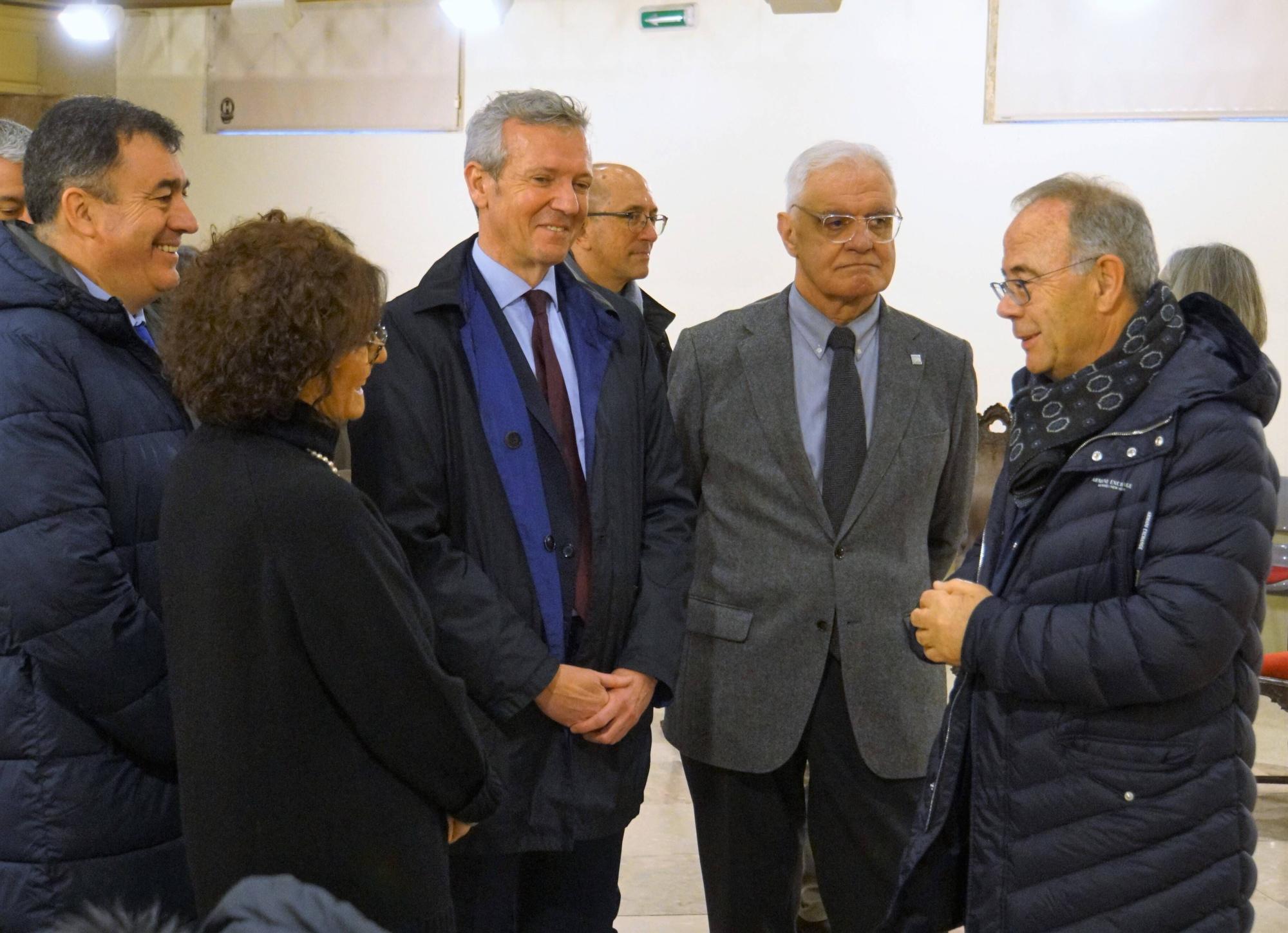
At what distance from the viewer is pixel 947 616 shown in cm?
204

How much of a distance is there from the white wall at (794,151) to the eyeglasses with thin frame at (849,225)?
422 cm

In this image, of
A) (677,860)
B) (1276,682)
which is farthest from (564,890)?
(1276,682)

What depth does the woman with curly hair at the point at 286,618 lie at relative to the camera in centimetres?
166

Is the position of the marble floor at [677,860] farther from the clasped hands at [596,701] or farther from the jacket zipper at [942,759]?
the jacket zipper at [942,759]

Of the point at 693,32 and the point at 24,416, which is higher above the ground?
the point at 693,32

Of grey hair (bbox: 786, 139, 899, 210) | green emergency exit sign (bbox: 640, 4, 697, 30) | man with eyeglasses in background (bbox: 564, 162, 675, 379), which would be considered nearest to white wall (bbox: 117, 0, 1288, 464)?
green emergency exit sign (bbox: 640, 4, 697, 30)

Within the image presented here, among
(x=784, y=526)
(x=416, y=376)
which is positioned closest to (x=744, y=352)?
(x=784, y=526)

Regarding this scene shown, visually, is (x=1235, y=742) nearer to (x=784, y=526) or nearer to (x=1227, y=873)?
(x=1227, y=873)

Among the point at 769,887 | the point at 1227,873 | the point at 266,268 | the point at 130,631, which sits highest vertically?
the point at 266,268

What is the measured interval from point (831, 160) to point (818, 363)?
41 cm

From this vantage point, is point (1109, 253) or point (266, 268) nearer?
point (266, 268)

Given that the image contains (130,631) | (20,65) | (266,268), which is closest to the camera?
(266,268)

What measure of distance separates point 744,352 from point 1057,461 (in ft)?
2.71

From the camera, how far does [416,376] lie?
88.4 inches
